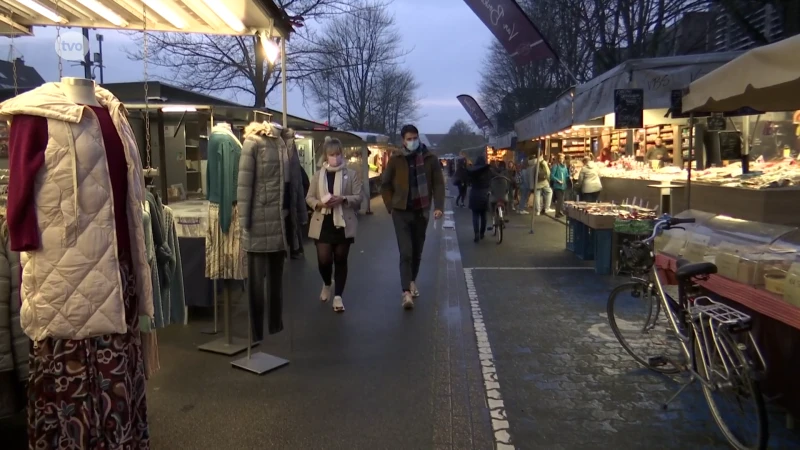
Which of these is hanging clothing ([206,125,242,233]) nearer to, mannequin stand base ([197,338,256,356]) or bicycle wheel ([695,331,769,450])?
mannequin stand base ([197,338,256,356])

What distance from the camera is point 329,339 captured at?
19.5 ft

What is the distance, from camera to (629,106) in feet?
31.0

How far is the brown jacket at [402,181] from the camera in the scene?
7055 mm

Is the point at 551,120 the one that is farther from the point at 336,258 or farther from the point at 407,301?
the point at 336,258

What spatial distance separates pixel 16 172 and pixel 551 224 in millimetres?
14778

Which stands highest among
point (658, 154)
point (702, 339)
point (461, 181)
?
point (658, 154)

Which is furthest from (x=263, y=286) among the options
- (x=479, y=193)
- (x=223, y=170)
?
(x=479, y=193)

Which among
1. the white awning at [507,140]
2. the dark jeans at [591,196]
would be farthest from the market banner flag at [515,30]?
the white awning at [507,140]

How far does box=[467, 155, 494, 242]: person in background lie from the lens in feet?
42.7

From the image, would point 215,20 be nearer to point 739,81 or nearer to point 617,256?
point 739,81

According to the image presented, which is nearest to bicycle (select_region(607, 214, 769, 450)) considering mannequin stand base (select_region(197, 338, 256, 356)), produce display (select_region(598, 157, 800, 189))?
produce display (select_region(598, 157, 800, 189))

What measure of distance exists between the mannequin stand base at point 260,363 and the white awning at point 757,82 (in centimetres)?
412

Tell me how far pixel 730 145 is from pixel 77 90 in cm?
813

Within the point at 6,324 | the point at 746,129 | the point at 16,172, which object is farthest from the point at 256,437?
the point at 746,129
